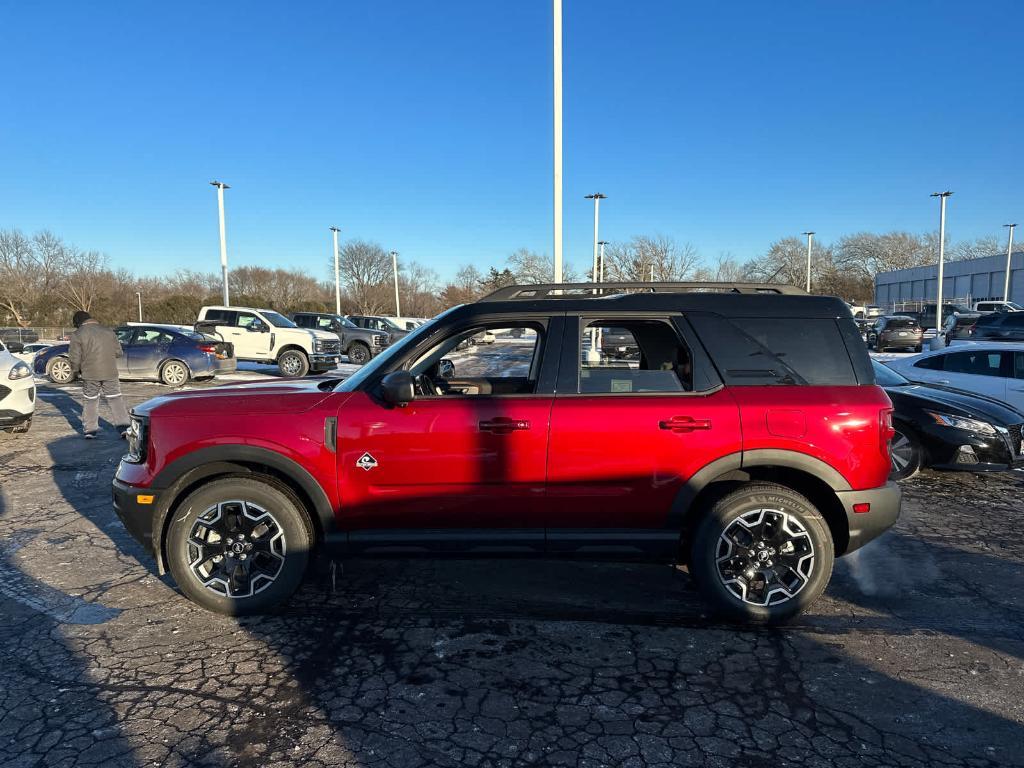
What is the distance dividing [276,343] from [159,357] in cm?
385

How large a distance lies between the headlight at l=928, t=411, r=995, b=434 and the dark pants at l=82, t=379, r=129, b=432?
9969 mm

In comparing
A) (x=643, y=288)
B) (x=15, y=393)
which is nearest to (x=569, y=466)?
(x=643, y=288)

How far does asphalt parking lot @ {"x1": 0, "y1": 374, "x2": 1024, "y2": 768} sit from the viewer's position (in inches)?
104

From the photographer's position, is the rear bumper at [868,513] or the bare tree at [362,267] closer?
the rear bumper at [868,513]

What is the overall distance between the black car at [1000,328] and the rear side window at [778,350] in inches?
747

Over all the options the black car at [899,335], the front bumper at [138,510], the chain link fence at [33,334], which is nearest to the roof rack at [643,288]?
the front bumper at [138,510]

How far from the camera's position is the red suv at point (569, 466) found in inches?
143

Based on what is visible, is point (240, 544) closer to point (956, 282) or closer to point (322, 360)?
point (322, 360)

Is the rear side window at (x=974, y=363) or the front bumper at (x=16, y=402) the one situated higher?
the rear side window at (x=974, y=363)

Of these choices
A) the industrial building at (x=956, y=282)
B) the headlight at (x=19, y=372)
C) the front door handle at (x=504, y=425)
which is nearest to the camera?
the front door handle at (x=504, y=425)

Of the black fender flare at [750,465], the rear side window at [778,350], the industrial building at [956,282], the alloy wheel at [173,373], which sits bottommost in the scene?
the alloy wheel at [173,373]

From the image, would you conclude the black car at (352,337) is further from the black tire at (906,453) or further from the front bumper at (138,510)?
the front bumper at (138,510)

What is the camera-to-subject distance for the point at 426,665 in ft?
10.7

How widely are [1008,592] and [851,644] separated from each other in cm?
152
